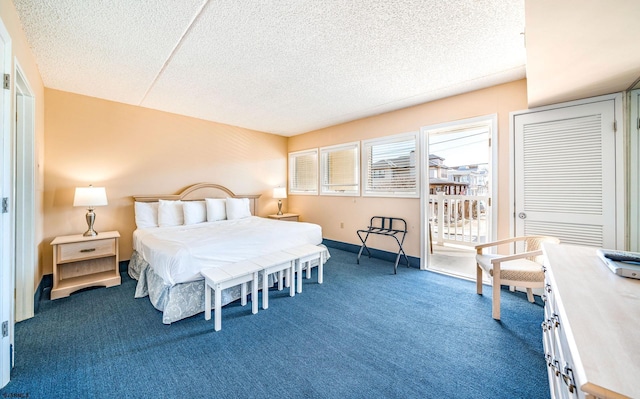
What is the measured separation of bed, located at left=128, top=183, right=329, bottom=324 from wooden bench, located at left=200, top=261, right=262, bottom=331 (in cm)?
13

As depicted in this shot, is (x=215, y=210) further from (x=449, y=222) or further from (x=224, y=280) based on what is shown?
(x=449, y=222)

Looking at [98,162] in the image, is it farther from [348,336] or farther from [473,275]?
[473,275]

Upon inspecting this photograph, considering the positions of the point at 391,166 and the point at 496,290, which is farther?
the point at 391,166

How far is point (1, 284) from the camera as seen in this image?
149 cm

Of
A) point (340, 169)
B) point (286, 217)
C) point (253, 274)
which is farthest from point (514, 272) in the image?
point (286, 217)

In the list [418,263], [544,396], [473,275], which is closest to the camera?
[544,396]

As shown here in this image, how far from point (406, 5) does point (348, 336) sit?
270 cm

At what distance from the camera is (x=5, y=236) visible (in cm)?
154

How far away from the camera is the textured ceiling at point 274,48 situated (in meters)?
1.85

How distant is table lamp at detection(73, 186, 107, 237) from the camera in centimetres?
305

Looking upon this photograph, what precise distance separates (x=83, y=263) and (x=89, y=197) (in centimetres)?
89

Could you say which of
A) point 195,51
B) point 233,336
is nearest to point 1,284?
point 233,336

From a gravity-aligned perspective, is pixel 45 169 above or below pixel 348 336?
above

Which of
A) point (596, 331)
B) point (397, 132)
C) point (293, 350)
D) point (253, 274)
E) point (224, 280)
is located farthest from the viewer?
point (397, 132)
